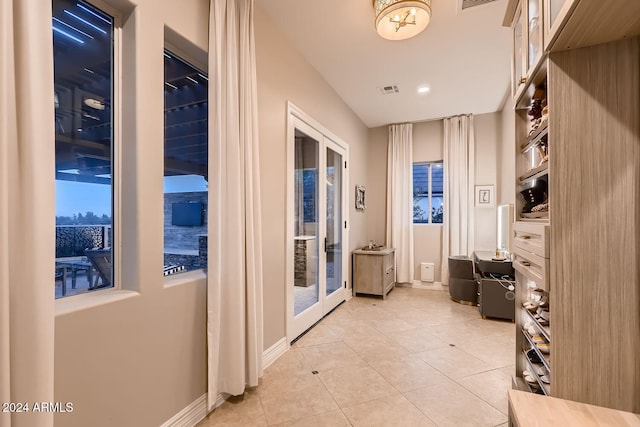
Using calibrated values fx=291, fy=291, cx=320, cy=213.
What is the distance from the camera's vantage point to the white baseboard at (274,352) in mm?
2443

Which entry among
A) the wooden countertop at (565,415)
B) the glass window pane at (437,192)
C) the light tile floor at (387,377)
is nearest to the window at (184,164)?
the light tile floor at (387,377)

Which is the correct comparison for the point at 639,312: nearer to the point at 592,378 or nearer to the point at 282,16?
the point at 592,378

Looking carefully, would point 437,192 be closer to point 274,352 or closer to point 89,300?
point 274,352

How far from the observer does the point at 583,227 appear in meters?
1.12

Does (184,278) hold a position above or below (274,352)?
above

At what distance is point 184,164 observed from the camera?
2012 millimetres

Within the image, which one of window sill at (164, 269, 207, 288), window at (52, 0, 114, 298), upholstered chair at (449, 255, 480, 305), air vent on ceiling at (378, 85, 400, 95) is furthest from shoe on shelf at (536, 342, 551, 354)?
air vent on ceiling at (378, 85, 400, 95)

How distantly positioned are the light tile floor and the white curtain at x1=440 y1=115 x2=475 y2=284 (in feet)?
5.25

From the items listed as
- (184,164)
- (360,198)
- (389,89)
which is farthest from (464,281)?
(184,164)

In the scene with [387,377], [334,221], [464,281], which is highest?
[334,221]

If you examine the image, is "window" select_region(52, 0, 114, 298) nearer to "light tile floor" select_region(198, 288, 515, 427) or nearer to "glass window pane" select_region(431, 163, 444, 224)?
"light tile floor" select_region(198, 288, 515, 427)

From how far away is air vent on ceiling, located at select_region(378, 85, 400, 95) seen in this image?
3.90 m

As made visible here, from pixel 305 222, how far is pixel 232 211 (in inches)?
57.1


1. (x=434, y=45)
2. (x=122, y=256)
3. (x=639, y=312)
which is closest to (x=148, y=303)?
(x=122, y=256)
